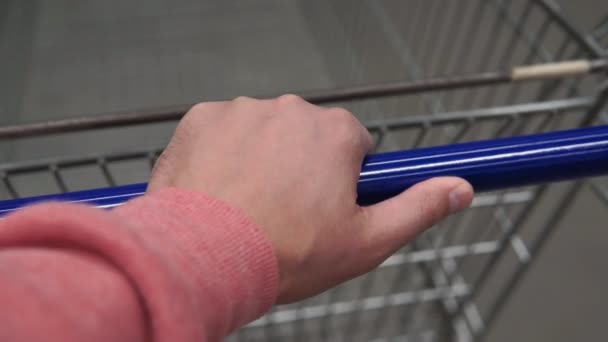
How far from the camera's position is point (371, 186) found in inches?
12.1

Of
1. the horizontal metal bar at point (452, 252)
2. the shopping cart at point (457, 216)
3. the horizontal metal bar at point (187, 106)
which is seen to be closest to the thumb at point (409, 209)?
the horizontal metal bar at point (187, 106)

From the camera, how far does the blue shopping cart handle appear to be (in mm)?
309

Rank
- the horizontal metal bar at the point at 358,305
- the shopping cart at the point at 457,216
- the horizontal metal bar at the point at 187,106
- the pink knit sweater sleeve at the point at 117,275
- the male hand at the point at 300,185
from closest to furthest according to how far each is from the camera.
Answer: the pink knit sweater sleeve at the point at 117,275, the male hand at the point at 300,185, the horizontal metal bar at the point at 187,106, the shopping cart at the point at 457,216, the horizontal metal bar at the point at 358,305

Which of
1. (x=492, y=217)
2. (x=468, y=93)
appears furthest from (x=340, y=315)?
(x=468, y=93)

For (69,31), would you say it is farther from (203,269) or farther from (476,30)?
(203,269)

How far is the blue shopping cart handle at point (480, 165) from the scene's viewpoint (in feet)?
1.01

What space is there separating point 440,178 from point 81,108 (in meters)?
1.15

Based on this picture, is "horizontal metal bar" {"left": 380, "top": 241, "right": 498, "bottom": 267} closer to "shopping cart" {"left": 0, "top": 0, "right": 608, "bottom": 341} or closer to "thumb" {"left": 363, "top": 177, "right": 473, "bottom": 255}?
"shopping cart" {"left": 0, "top": 0, "right": 608, "bottom": 341}

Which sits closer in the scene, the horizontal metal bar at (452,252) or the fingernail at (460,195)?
the fingernail at (460,195)

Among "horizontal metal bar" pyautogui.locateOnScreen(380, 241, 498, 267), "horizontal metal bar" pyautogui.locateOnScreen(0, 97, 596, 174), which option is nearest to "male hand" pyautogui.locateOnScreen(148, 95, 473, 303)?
"horizontal metal bar" pyautogui.locateOnScreen(0, 97, 596, 174)

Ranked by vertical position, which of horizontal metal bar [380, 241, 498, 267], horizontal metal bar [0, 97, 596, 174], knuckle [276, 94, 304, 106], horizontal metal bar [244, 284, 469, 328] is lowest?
horizontal metal bar [244, 284, 469, 328]

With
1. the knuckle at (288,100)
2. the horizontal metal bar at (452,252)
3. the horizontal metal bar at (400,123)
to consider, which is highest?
the knuckle at (288,100)

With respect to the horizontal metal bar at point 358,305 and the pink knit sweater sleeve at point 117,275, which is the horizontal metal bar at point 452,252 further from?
the pink knit sweater sleeve at point 117,275

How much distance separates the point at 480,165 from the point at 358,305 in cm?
56
